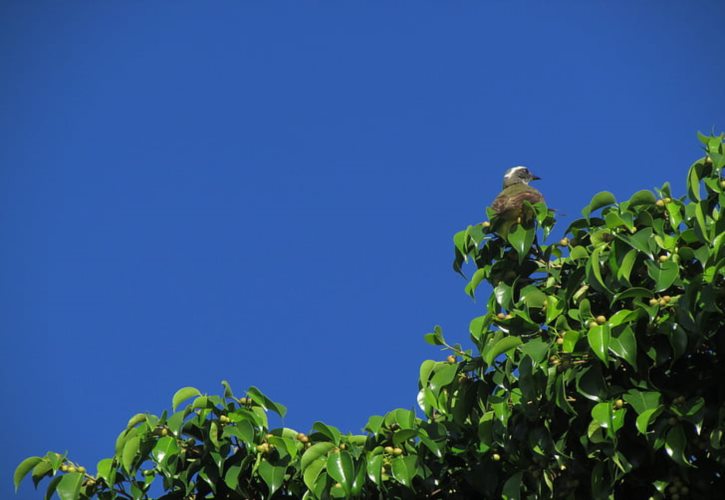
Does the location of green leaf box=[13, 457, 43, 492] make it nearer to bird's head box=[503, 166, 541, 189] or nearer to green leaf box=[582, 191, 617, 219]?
green leaf box=[582, 191, 617, 219]

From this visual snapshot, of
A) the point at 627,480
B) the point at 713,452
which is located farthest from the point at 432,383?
the point at 713,452

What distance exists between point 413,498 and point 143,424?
1.49 m

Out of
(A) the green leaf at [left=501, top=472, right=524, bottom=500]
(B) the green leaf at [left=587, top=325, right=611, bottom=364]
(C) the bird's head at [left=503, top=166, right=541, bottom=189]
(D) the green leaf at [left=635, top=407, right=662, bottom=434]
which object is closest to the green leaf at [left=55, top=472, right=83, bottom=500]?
(A) the green leaf at [left=501, top=472, right=524, bottom=500]

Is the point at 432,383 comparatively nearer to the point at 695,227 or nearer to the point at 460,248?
the point at 460,248

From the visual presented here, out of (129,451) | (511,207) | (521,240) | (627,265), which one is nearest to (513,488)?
(627,265)

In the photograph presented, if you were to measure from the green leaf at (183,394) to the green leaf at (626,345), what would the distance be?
2228 mm

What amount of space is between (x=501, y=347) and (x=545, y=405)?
1.14ft

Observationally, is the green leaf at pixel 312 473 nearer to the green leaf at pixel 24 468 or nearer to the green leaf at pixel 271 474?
the green leaf at pixel 271 474

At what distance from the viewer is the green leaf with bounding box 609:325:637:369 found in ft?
15.8

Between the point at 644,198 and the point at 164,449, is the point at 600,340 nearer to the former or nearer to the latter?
the point at 644,198

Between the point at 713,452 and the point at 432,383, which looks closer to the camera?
the point at 713,452

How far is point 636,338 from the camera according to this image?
511cm

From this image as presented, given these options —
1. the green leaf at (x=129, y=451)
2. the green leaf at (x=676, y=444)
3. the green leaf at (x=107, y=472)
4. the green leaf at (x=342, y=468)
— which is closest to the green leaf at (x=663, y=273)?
the green leaf at (x=676, y=444)

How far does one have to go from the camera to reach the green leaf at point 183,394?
18.8 feet
